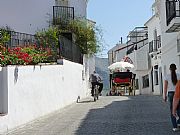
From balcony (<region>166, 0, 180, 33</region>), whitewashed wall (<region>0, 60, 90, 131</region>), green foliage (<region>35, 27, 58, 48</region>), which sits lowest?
whitewashed wall (<region>0, 60, 90, 131</region>)

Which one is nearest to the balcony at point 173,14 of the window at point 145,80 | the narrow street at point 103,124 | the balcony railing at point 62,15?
the narrow street at point 103,124

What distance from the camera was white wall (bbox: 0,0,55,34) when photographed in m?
24.7

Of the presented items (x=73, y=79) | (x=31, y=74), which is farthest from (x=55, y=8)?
(x=31, y=74)

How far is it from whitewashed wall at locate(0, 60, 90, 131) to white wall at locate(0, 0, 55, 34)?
6007mm

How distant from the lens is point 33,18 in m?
25.5

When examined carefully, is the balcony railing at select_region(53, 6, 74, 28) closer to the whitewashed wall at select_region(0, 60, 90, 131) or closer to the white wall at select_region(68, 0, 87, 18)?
the white wall at select_region(68, 0, 87, 18)

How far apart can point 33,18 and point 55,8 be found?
1688 mm

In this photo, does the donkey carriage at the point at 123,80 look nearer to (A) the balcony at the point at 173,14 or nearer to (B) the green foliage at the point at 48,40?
(A) the balcony at the point at 173,14

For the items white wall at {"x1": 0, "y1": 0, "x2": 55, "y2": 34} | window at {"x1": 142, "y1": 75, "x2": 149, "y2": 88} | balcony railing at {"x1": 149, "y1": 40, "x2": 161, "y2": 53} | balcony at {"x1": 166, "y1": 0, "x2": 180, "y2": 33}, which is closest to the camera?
balcony at {"x1": 166, "y1": 0, "x2": 180, "y2": 33}

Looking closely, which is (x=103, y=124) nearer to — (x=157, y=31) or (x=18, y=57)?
(x=18, y=57)

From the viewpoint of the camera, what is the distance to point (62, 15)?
2591 centimetres

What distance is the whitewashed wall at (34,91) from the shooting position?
11.5 m

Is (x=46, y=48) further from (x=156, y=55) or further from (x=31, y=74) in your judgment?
(x=156, y=55)

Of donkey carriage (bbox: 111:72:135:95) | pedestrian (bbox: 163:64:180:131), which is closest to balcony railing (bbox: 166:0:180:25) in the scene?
Answer: pedestrian (bbox: 163:64:180:131)
